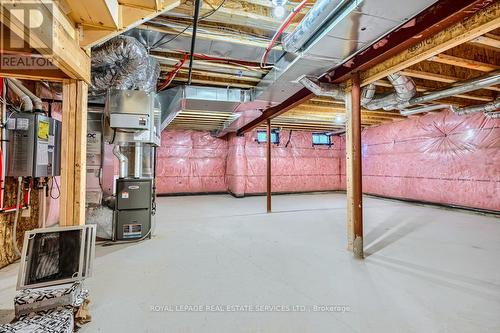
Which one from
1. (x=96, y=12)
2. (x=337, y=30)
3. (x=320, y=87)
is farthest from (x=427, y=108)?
(x=96, y=12)

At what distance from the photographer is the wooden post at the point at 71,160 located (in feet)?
4.61

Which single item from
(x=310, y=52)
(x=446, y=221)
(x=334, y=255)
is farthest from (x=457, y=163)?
(x=310, y=52)

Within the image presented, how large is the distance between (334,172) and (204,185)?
4.35m

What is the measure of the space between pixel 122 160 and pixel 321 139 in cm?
634

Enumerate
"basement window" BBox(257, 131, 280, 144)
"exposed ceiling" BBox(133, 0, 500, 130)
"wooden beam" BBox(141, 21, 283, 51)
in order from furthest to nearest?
"basement window" BBox(257, 131, 280, 144) → "wooden beam" BBox(141, 21, 283, 51) → "exposed ceiling" BBox(133, 0, 500, 130)

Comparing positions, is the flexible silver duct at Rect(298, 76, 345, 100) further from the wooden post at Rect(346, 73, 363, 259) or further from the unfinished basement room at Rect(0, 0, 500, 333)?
the wooden post at Rect(346, 73, 363, 259)

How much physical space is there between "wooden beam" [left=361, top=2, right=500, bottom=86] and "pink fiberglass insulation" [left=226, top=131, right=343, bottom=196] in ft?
15.9

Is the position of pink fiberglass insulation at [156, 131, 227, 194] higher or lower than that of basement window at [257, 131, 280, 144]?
lower

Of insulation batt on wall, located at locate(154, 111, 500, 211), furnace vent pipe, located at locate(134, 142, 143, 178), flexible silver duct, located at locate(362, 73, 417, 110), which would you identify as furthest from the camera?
insulation batt on wall, located at locate(154, 111, 500, 211)

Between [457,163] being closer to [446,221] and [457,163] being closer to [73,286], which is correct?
[446,221]

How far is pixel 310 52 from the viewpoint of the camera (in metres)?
1.97

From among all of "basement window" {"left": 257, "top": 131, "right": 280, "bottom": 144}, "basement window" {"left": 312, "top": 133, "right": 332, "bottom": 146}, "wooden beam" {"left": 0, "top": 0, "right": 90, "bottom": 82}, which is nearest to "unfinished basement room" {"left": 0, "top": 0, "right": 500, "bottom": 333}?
"wooden beam" {"left": 0, "top": 0, "right": 90, "bottom": 82}

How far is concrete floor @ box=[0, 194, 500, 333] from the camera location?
138 centimetres

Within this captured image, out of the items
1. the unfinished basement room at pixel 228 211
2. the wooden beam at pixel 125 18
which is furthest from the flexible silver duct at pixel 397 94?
the wooden beam at pixel 125 18
